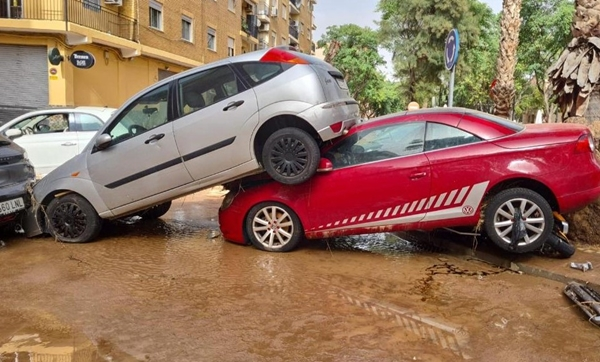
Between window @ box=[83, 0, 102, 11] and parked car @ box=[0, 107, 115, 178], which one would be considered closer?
parked car @ box=[0, 107, 115, 178]

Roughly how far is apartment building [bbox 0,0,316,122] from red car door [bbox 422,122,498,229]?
46.8 ft

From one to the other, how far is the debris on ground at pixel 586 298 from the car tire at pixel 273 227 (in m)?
2.65

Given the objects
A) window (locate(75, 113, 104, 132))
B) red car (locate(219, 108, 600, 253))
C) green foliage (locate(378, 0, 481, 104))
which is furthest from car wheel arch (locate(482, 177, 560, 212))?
green foliage (locate(378, 0, 481, 104))

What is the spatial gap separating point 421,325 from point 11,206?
184 inches

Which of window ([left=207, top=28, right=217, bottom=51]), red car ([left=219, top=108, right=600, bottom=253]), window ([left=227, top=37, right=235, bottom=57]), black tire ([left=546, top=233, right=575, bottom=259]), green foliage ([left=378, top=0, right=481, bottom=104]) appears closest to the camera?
red car ([left=219, top=108, right=600, bottom=253])

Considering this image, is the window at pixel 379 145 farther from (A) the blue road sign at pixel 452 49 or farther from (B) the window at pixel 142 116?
(A) the blue road sign at pixel 452 49

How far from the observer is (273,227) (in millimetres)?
5641

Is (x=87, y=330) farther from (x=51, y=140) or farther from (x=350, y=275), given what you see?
(x=51, y=140)

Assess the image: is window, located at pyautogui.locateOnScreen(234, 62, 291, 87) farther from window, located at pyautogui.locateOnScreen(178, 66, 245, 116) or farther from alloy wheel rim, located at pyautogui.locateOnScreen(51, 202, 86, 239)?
alloy wheel rim, located at pyautogui.locateOnScreen(51, 202, 86, 239)

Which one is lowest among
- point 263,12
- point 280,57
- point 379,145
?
point 379,145

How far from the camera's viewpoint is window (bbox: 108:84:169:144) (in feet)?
18.4

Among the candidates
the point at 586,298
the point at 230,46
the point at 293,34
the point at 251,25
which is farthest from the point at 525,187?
the point at 293,34

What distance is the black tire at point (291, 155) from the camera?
507cm

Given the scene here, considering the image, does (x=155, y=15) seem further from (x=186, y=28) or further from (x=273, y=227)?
(x=273, y=227)
